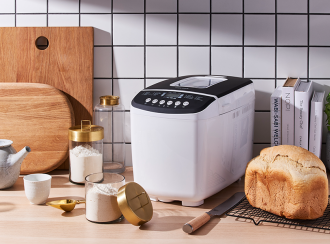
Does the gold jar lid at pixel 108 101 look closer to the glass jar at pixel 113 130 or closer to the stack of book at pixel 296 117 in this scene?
the glass jar at pixel 113 130

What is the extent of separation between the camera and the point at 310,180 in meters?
0.78

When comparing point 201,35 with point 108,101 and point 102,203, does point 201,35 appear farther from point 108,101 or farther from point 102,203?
point 102,203

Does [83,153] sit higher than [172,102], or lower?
lower

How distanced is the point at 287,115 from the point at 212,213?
0.45 meters

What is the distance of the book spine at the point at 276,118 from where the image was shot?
1.08 meters

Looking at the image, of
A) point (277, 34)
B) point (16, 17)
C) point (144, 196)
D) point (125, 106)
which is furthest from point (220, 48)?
point (16, 17)

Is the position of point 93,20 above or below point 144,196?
above

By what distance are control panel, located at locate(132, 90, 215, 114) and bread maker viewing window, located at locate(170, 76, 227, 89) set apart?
92 mm

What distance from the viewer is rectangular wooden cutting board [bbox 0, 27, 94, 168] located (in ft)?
3.96

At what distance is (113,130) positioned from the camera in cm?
124

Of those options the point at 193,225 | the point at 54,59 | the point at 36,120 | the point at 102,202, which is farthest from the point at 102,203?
the point at 54,59

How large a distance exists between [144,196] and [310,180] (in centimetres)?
39

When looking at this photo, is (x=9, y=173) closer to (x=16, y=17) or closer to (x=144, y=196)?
(x=144, y=196)

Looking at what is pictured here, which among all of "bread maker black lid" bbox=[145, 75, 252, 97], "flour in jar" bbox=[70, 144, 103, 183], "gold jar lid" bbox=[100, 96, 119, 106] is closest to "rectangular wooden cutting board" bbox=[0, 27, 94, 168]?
"gold jar lid" bbox=[100, 96, 119, 106]
